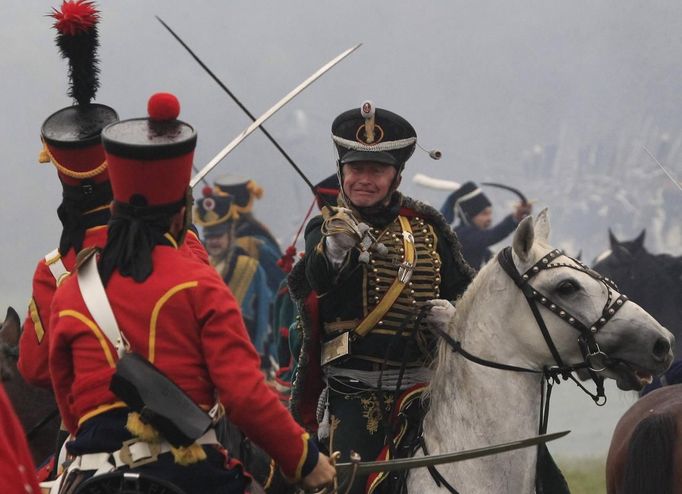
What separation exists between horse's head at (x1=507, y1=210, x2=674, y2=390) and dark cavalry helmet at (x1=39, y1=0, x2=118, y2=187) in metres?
1.53

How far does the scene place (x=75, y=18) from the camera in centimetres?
462

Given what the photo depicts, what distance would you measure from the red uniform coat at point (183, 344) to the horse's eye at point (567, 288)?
1473 mm

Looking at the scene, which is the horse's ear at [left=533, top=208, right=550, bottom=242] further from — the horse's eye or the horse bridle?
the horse's eye

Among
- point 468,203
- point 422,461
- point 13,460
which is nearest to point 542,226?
point 422,461

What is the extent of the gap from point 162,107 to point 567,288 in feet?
5.84

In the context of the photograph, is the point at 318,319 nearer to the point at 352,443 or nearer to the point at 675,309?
the point at 352,443

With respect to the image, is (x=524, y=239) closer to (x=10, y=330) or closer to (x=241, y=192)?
(x=10, y=330)

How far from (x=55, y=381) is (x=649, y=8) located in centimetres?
1663

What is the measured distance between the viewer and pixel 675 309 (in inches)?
448

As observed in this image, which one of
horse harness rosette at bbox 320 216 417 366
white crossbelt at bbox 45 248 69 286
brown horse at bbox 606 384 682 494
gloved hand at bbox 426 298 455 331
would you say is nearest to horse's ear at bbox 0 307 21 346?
white crossbelt at bbox 45 248 69 286

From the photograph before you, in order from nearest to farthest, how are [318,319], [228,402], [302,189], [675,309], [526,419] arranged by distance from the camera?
1. [228,402]
2. [526,419]
3. [318,319]
4. [675,309]
5. [302,189]

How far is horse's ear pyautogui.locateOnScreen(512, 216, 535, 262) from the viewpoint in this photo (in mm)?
4843

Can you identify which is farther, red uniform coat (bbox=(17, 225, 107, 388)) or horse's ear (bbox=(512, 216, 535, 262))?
horse's ear (bbox=(512, 216, 535, 262))

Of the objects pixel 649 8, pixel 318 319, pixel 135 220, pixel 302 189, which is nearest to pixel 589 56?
pixel 649 8
